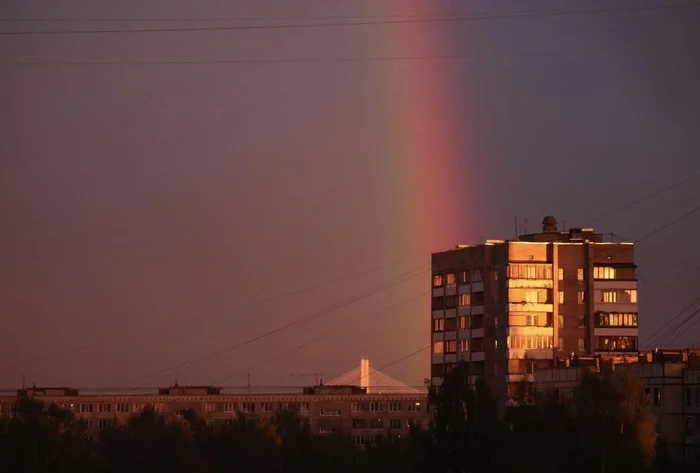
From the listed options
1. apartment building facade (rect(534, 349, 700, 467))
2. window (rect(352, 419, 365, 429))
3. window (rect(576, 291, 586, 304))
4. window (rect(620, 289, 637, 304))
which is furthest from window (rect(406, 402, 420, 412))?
apartment building facade (rect(534, 349, 700, 467))

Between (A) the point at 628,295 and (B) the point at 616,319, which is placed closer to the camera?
(B) the point at 616,319

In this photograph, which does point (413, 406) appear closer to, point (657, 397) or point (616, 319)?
point (616, 319)

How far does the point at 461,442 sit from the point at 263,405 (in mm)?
109560

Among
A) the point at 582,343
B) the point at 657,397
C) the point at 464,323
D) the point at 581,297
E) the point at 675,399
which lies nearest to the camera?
the point at 675,399

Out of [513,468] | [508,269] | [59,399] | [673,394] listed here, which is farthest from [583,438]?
[59,399]

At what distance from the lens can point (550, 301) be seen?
143m

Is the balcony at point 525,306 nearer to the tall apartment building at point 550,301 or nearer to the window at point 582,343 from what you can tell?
the tall apartment building at point 550,301

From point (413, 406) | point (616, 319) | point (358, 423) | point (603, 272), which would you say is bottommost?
point (358, 423)

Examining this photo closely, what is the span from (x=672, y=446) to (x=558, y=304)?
5096cm

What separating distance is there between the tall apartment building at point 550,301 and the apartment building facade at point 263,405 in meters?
39.5

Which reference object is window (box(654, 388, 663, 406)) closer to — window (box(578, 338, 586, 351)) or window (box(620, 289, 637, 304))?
window (box(578, 338, 586, 351))

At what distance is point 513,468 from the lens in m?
76.6

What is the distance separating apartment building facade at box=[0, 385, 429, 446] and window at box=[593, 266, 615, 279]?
4376cm

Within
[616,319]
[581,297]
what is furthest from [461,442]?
[616,319]
